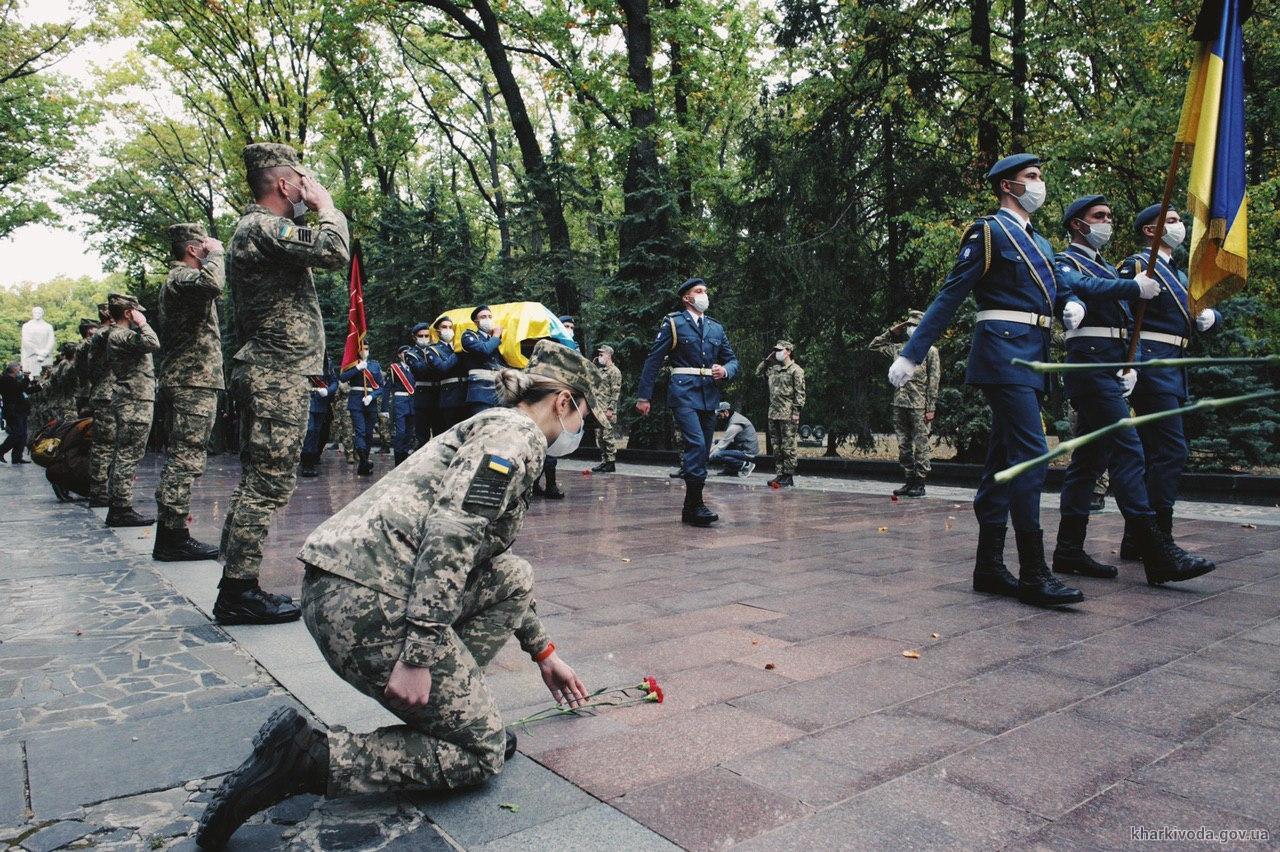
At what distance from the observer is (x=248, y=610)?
445cm

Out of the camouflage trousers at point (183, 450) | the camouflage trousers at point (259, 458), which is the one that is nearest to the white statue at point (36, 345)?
the camouflage trousers at point (183, 450)

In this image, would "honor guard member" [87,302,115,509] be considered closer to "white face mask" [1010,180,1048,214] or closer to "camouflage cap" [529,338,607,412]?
"camouflage cap" [529,338,607,412]

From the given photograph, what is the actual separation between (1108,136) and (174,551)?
12973 millimetres

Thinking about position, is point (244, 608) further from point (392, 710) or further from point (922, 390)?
point (922, 390)

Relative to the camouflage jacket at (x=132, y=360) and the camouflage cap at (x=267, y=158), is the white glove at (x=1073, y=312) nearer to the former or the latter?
the camouflage cap at (x=267, y=158)

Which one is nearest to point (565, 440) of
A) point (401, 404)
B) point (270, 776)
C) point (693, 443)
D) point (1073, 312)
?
point (270, 776)

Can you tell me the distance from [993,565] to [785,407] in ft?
26.4

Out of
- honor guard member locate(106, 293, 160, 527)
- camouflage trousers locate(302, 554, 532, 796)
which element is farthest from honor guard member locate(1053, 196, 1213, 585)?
honor guard member locate(106, 293, 160, 527)

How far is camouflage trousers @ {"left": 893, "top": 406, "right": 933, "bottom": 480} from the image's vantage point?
36.3 feet

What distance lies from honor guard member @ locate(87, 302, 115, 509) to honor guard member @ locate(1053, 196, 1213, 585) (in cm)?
927

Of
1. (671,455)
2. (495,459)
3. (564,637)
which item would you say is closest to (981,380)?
(564,637)

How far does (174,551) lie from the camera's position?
20.6 ft

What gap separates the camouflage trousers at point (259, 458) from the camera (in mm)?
4441

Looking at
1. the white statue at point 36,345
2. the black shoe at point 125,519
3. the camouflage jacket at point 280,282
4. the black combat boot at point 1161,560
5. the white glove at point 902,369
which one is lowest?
the black shoe at point 125,519
